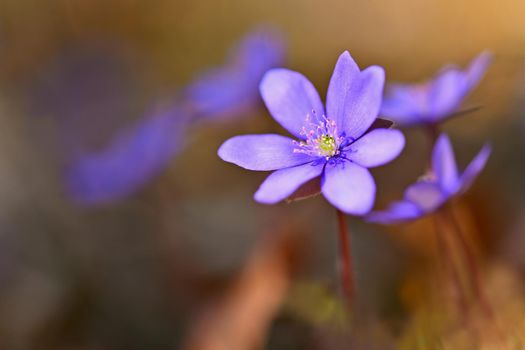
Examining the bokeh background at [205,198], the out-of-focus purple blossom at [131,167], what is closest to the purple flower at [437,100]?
the bokeh background at [205,198]

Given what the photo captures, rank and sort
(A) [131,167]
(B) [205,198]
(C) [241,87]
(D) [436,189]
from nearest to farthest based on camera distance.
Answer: (D) [436,189] < (C) [241,87] < (A) [131,167] < (B) [205,198]

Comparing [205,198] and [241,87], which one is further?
[205,198]

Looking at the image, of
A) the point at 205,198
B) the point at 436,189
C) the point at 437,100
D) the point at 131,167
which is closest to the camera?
the point at 436,189

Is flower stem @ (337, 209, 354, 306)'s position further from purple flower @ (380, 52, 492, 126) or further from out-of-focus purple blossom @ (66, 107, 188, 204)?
out-of-focus purple blossom @ (66, 107, 188, 204)

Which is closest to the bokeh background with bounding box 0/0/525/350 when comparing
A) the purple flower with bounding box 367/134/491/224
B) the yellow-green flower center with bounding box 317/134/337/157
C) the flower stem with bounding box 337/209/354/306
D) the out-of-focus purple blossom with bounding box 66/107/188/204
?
the out-of-focus purple blossom with bounding box 66/107/188/204

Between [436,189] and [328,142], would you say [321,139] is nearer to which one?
[328,142]

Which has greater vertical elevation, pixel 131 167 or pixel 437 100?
pixel 437 100

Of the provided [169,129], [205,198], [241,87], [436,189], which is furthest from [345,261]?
[205,198]
